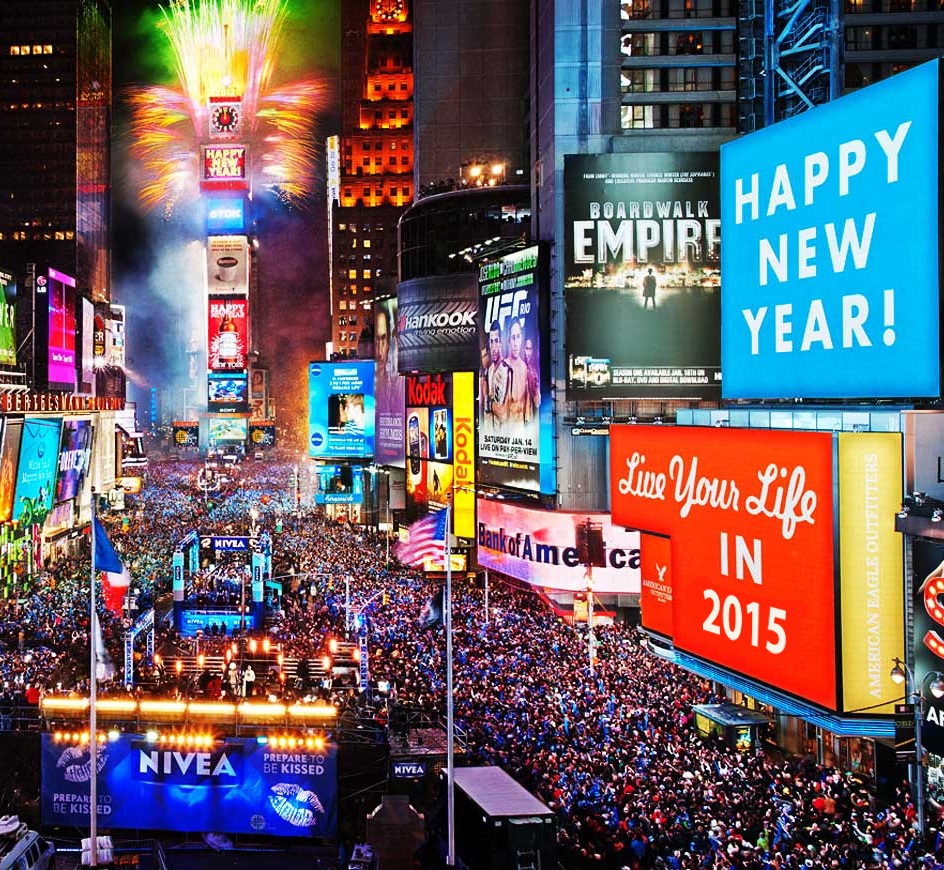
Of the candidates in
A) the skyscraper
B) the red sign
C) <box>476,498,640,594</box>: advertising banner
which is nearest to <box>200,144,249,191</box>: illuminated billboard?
the skyscraper

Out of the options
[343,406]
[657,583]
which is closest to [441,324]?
[343,406]

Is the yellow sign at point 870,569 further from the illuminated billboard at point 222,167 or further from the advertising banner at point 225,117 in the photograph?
the advertising banner at point 225,117

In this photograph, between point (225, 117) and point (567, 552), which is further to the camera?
point (225, 117)

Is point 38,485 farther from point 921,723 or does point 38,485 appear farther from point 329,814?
point 921,723

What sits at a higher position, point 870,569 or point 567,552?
point 870,569

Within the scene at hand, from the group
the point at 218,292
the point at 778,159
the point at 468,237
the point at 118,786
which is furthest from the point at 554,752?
the point at 218,292

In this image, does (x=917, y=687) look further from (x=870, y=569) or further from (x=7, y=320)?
(x=7, y=320)
